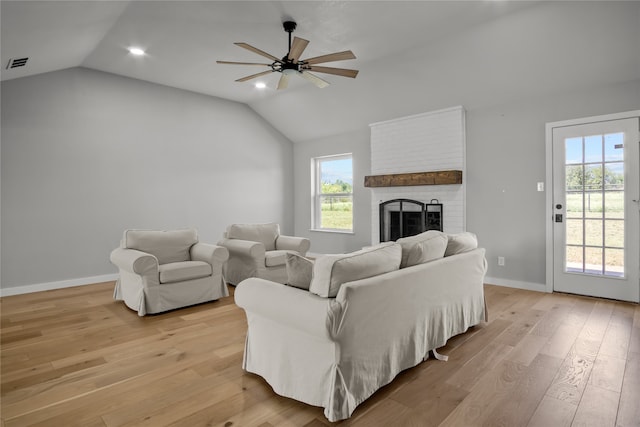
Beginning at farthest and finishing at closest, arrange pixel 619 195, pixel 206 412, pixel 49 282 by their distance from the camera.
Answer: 1. pixel 49 282
2. pixel 619 195
3. pixel 206 412

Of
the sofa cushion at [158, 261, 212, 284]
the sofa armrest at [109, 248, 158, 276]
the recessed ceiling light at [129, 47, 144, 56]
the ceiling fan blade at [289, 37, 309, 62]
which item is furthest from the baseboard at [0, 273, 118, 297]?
the ceiling fan blade at [289, 37, 309, 62]

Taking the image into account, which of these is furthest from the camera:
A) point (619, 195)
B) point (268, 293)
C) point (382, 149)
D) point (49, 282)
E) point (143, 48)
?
point (382, 149)

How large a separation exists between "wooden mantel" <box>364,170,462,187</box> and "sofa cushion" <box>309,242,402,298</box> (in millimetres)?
3039

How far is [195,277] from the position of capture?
12.2 feet

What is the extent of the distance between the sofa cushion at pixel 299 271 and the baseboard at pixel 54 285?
4016 millimetres

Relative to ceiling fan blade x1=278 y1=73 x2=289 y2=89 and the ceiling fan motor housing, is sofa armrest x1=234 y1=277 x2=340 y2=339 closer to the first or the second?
ceiling fan blade x1=278 y1=73 x2=289 y2=89

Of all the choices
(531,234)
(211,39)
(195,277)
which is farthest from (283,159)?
(531,234)

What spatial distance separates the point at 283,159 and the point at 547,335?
5.48m

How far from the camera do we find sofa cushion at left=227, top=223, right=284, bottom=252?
15.6ft

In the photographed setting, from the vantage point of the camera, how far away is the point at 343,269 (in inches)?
73.5

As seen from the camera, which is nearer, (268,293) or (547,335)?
(268,293)

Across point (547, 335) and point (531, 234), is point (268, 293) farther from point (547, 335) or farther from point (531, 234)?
point (531, 234)

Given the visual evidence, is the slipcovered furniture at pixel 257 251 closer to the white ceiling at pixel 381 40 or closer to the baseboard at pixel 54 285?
the baseboard at pixel 54 285

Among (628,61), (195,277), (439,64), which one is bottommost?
(195,277)
